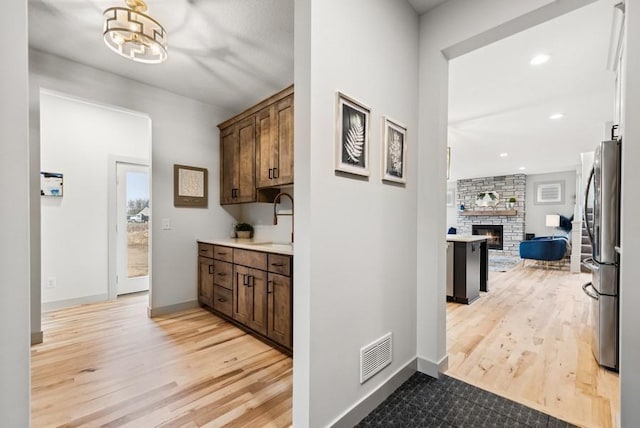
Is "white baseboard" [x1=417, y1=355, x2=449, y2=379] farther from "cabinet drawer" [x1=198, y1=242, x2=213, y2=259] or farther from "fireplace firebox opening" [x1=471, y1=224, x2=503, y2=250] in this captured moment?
"fireplace firebox opening" [x1=471, y1=224, x2=503, y2=250]

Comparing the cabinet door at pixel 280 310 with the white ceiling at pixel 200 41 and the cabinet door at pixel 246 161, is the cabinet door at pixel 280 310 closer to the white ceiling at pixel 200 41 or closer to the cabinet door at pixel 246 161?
the cabinet door at pixel 246 161

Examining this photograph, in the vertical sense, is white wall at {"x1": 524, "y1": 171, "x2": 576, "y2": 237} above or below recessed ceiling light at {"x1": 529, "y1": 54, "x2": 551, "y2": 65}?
below

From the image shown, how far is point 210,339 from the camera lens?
2699mm

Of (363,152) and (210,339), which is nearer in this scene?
(363,152)

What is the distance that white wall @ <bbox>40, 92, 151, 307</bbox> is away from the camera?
11.8ft

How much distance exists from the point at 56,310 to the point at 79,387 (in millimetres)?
2237

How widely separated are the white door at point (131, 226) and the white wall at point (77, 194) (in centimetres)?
17

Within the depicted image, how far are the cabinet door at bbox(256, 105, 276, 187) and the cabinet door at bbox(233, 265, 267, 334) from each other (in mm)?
966

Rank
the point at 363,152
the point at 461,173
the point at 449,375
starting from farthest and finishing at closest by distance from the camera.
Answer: the point at 461,173 → the point at 449,375 → the point at 363,152

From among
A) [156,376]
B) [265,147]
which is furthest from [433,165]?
[156,376]

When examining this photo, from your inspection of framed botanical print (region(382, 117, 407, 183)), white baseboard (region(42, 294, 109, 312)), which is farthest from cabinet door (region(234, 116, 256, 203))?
white baseboard (region(42, 294, 109, 312))

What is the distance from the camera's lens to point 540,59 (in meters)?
2.74

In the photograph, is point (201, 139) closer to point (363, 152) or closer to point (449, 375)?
point (363, 152)

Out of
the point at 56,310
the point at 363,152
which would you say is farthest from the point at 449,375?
the point at 56,310
